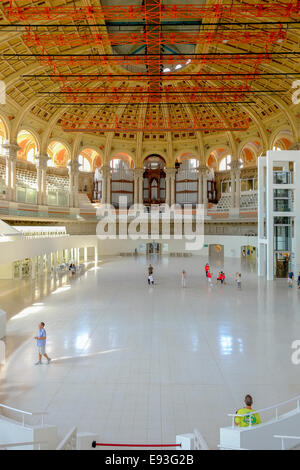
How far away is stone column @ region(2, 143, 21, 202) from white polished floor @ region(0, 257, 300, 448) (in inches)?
650

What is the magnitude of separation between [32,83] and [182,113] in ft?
56.4

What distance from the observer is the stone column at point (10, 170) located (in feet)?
101

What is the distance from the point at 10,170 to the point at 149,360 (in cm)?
2722

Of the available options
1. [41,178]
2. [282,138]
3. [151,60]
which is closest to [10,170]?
[41,178]

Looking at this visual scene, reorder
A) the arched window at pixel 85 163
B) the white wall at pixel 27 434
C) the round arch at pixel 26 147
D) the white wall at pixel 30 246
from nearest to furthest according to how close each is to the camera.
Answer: the white wall at pixel 27 434
the white wall at pixel 30 246
the round arch at pixel 26 147
the arched window at pixel 85 163

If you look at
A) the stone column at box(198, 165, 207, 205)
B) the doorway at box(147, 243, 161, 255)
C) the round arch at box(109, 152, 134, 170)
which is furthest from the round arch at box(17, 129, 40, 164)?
the stone column at box(198, 165, 207, 205)

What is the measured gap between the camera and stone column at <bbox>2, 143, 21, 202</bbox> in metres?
30.8

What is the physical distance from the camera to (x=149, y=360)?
898cm

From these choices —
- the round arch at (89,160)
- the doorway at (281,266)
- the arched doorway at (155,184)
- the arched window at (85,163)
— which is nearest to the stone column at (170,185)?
the arched doorway at (155,184)

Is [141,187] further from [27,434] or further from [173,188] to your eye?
[27,434]

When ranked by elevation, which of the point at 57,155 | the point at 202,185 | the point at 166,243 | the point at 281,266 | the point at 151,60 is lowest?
the point at 281,266

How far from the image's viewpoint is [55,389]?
24.1 ft

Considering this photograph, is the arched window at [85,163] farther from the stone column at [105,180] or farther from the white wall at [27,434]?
the white wall at [27,434]

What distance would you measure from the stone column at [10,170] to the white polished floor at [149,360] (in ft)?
54.2
